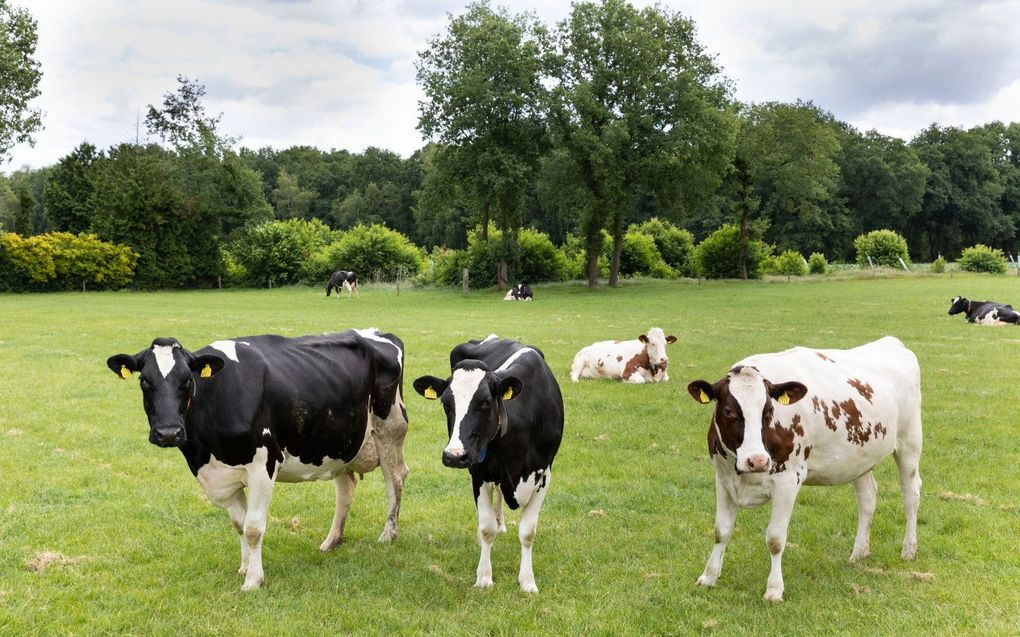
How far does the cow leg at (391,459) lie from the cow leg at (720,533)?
2.76 metres

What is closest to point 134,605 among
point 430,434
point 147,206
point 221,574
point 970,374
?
point 221,574

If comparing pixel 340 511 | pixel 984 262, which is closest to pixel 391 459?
pixel 340 511

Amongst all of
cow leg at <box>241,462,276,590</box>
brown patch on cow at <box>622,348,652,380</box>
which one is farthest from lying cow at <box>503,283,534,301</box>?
cow leg at <box>241,462,276,590</box>

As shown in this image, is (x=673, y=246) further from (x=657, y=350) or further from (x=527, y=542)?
(x=527, y=542)

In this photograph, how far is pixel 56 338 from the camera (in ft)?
70.3

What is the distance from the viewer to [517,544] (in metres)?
6.76

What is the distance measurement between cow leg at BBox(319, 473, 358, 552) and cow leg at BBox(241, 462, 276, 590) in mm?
920

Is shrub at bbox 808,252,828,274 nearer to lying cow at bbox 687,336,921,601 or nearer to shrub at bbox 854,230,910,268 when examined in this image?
shrub at bbox 854,230,910,268

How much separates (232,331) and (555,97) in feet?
94.1

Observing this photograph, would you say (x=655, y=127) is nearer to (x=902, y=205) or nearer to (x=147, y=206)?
(x=147, y=206)

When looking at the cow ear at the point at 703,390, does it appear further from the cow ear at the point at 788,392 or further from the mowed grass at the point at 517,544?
the mowed grass at the point at 517,544

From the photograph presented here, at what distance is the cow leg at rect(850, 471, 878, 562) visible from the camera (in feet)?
20.8

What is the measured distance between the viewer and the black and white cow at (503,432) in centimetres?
537

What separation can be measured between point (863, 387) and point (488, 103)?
1606 inches
